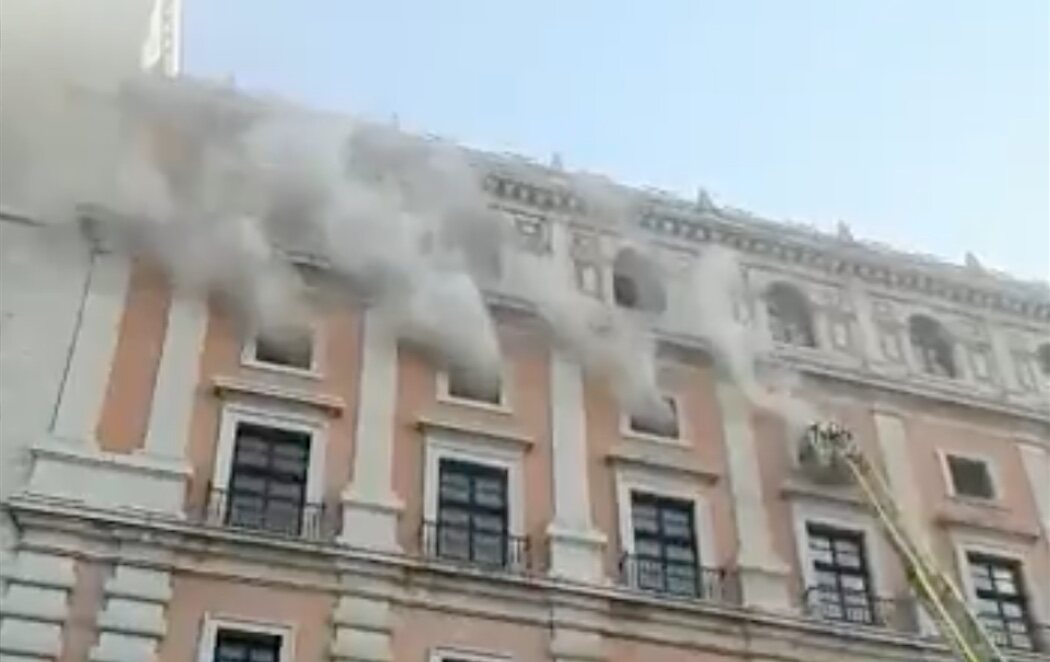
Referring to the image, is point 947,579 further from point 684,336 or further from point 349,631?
point 349,631

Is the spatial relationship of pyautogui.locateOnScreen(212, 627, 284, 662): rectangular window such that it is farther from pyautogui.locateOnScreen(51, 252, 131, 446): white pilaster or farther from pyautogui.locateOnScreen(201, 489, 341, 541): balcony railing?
pyautogui.locateOnScreen(51, 252, 131, 446): white pilaster

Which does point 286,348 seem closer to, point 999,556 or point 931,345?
point 999,556

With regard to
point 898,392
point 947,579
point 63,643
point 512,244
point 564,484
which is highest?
point 512,244

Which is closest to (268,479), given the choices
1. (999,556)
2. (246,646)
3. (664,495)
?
(246,646)

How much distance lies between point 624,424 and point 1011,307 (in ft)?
31.2

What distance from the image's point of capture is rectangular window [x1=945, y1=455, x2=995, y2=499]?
2592cm

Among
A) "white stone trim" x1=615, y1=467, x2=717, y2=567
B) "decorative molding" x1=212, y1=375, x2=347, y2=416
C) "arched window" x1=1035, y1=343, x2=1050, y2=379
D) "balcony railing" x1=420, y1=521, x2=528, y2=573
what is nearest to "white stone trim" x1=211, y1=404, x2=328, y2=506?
"decorative molding" x1=212, y1=375, x2=347, y2=416

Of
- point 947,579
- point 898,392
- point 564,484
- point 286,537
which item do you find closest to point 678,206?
point 898,392

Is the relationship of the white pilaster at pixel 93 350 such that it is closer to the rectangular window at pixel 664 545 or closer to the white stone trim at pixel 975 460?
the rectangular window at pixel 664 545

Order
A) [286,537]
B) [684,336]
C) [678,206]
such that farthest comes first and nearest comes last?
1. [678,206]
2. [684,336]
3. [286,537]

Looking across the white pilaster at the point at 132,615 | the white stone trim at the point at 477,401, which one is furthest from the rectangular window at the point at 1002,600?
the white pilaster at the point at 132,615

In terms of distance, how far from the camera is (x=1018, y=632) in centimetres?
2397

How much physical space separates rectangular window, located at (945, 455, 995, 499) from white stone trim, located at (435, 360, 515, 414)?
25.9 ft

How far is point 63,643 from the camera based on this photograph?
62.2ft
